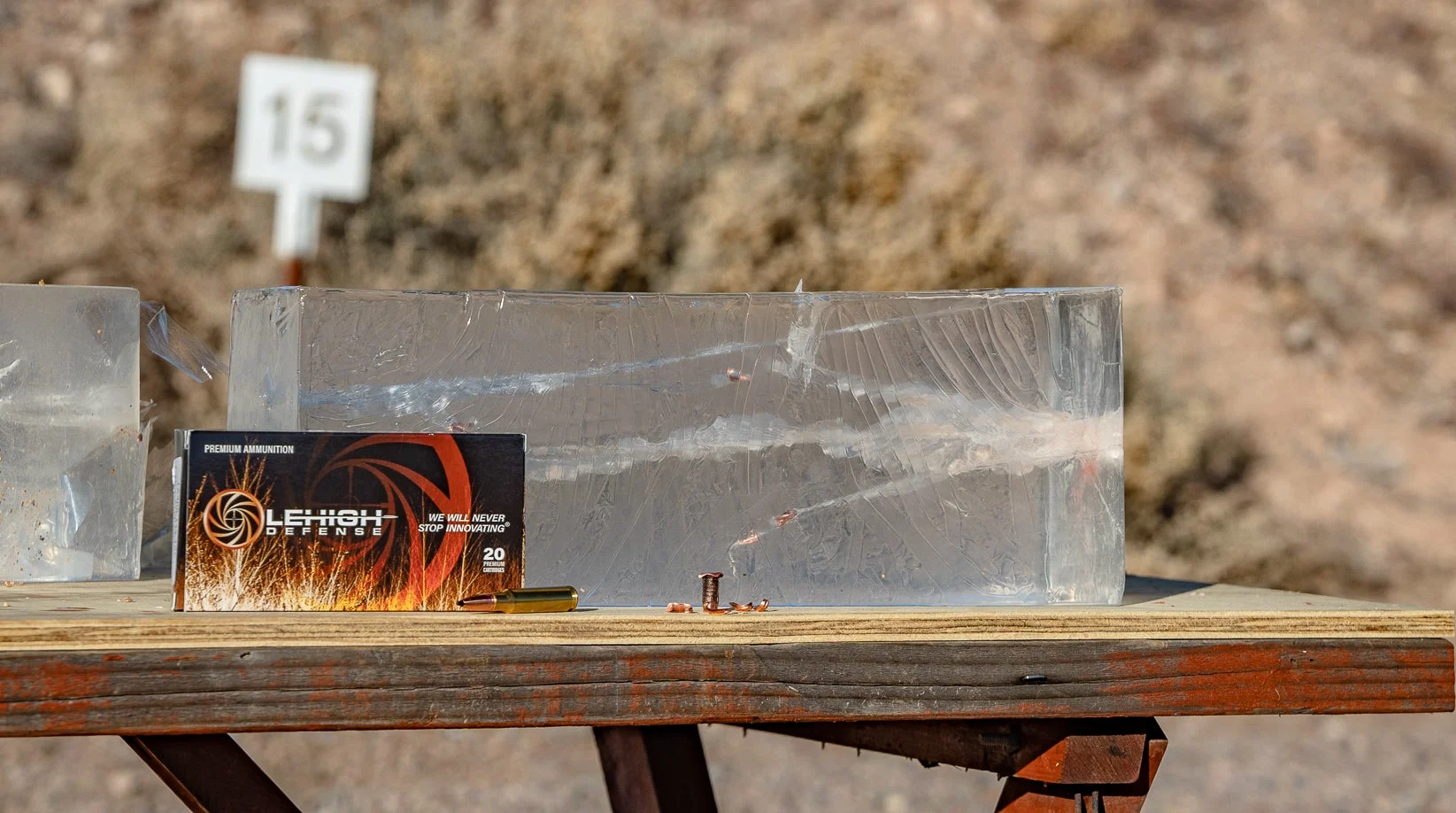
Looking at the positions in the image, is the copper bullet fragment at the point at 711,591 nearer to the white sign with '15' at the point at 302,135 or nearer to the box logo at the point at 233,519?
the box logo at the point at 233,519

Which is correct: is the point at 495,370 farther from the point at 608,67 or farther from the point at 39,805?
the point at 608,67

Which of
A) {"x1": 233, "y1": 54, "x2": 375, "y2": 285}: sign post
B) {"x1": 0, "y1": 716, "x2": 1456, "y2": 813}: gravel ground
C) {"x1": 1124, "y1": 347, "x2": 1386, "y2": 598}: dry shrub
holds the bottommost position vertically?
{"x1": 0, "y1": 716, "x2": 1456, "y2": 813}: gravel ground

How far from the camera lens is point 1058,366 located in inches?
55.8

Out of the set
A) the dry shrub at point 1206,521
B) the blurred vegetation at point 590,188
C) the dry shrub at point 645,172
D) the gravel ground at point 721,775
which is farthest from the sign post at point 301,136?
the dry shrub at point 1206,521

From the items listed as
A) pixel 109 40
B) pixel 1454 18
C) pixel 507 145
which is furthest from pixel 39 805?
pixel 1454 18

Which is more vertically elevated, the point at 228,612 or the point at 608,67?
the point at 608,67

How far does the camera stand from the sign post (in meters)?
4.25

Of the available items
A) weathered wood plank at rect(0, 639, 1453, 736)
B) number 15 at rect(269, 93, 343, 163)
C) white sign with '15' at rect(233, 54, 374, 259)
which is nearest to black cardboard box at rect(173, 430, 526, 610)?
weathered wood plank at rect(0, 639, 1453, 736)

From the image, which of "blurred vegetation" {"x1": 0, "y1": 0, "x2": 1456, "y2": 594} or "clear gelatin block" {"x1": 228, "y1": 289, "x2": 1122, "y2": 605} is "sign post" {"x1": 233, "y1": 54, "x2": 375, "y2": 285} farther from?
"clear gelatin block" {"x1": 228, "y1": 289, "x2": 1122, "y2": 605}

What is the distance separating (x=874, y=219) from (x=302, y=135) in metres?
3.66

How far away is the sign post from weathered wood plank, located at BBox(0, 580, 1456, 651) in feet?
10.2

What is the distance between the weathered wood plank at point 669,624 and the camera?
107 centimetres

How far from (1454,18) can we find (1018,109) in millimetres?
3350

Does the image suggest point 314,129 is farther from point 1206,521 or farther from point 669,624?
point 1206,521
